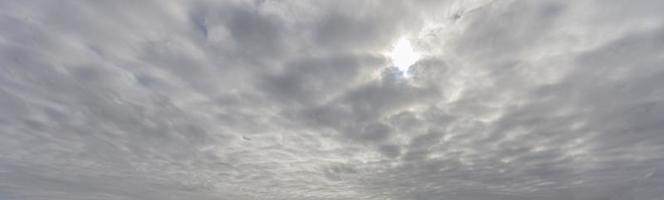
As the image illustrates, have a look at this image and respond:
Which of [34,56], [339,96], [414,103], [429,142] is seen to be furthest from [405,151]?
[34,56]

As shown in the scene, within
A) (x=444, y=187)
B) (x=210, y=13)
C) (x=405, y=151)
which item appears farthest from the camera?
(x=444, y=187)

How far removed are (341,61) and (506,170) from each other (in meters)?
10.7

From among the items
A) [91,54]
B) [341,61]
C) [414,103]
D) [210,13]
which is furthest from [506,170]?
[91,54]

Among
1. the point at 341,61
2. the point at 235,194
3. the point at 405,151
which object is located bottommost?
the point at 235,194

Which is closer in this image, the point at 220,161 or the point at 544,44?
the point at 544,44

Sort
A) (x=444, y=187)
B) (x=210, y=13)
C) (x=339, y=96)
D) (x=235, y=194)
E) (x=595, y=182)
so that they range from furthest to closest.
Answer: (x=235, y=194) < (x=444, y=187) < (x=595, y=182) < (x=339, y=96) < (x=210, y=13)

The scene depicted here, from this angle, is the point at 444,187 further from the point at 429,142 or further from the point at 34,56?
the point at 34,56

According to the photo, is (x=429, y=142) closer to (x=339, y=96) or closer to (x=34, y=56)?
(x=339, y=96)

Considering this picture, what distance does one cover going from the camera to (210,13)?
5.14m

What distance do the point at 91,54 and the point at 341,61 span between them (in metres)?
4.83

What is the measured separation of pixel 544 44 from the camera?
562 cm

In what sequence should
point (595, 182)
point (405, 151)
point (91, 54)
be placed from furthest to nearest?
point (595, 182), point (405, 151), point (91, 54)

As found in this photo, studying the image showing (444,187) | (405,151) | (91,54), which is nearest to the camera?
(91,54)

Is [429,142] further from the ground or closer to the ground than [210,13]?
closer to the ground
